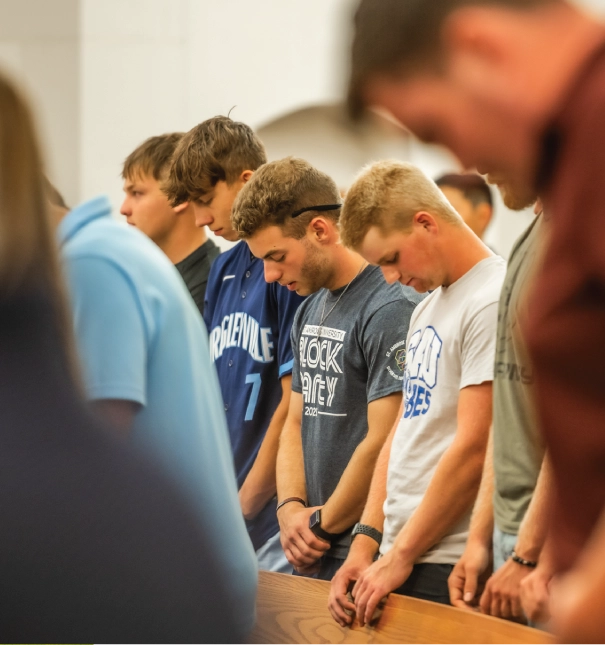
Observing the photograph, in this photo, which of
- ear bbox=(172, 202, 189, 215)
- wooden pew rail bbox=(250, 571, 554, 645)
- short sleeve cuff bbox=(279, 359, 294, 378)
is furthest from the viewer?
ear bbox=(172, 202, 189, 215)

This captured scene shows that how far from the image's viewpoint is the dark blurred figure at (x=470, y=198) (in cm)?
488

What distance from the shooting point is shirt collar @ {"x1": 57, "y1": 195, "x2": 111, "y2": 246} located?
1085 mm

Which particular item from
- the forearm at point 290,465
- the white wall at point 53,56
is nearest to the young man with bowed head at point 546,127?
the forearm at point 290,465

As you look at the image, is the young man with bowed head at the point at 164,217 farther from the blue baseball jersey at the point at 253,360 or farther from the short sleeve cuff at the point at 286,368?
the short sleeve cuff at the point at 286,368

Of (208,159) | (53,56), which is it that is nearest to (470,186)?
(208,159)

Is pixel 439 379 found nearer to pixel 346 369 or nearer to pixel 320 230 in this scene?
pixel 346 369

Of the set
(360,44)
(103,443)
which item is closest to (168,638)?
(103,443)

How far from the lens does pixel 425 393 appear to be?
2.33 meters

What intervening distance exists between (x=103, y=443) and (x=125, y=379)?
0.28m

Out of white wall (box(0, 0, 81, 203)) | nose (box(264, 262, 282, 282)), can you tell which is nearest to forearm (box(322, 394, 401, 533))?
nose (box(264, 262, 282, 282))

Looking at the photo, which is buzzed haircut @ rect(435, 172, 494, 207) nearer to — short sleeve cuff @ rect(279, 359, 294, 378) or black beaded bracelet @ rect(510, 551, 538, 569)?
short sleeve cuff @ rect(279, 359, 294, 378)

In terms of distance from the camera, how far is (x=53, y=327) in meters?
0.73

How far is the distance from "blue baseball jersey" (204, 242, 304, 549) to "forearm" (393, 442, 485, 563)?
2.44 ft

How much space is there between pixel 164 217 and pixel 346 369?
1166 mm
